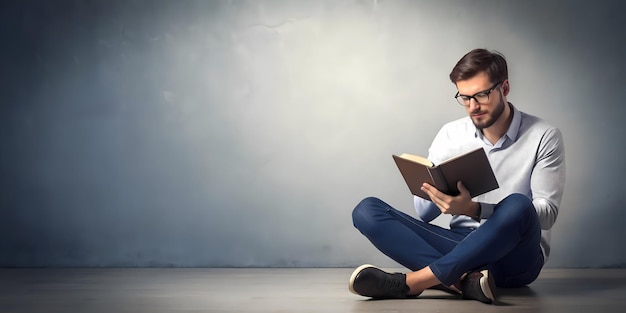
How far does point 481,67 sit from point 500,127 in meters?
0.27

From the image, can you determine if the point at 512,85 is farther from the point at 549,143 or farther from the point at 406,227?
the point at 406,227

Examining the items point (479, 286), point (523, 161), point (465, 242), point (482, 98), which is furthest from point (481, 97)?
point (479, 286)

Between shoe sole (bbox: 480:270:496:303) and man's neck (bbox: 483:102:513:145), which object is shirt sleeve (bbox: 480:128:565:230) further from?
shoe sole (bbox: 480:270:496:303)

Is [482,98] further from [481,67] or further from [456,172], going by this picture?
[456,172]

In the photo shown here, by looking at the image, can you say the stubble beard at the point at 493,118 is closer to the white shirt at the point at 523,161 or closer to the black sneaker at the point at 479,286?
the white shirt at the point at 523,161

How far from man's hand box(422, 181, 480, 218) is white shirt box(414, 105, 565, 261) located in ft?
0.78

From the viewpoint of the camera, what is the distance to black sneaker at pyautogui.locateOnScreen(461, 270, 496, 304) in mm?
2764

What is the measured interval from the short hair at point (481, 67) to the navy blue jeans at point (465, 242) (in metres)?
0.50

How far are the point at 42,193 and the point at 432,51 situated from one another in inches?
87.8

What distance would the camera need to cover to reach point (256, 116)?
14.1 feet

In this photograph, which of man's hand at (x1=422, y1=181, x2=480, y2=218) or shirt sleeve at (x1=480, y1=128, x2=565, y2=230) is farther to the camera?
shirt sleeve at (x1=480, y1=128, x2=565, y2=230)

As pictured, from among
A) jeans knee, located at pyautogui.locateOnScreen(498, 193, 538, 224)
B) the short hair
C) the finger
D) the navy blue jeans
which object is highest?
the short hair

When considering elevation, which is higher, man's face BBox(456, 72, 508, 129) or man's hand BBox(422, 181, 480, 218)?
man's face BBox(456, 72, 508, 129)

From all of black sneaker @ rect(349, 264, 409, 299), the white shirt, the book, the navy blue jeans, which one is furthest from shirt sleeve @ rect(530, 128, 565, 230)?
black sneaker @ rect(349, 264, 409, 299)
